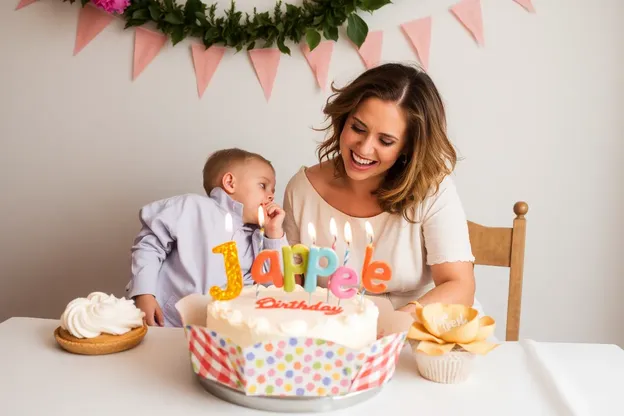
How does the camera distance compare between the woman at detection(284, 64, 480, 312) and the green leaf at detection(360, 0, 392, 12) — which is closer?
the woman at detection(284, 64, 480, 312)

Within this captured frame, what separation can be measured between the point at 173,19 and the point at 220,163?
0.67 metres

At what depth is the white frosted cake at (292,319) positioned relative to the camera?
1049 millimetres

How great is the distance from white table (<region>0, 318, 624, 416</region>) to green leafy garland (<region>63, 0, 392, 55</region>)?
4.49 feet

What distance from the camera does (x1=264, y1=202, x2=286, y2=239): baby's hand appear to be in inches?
74.8

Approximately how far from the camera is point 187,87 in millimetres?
2494

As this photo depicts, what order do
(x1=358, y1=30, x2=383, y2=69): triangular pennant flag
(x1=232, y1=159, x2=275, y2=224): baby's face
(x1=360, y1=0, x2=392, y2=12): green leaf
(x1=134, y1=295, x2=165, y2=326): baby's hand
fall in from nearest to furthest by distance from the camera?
1. (x1=134, y1=295, x2=165, y2=326): baby's hand
2. (x1=232, y1=159, x2=275, y2=224): baby's face
3. (x1=360, y1=0, x2=392, y2=12): green leaf
4. (x1=358, y1=30, x2=383, y2=69): triangular pennant flag

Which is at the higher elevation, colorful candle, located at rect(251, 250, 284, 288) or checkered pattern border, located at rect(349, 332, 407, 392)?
colorful candle, located at rect(251, 250, 284, 288)

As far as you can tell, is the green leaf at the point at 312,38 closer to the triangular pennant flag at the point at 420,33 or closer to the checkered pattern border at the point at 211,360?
the triangular pennant flag at the point at 420,33

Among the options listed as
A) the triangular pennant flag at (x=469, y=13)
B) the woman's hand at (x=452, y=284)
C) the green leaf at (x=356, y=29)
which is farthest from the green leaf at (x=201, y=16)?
the woman's hand at (x=452, y=284)

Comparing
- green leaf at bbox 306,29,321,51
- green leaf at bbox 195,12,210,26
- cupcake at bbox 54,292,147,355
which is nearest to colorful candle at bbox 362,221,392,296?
cupcake at bbox 54,292,147,355

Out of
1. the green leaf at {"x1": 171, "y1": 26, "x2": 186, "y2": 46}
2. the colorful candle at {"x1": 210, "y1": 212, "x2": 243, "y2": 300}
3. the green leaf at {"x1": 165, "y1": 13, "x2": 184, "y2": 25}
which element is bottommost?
the colorful candle at {"x1": 210, "y1": 212, "x2": 243, "y2": 300}

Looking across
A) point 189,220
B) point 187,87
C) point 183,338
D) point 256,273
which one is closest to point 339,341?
point 256,273

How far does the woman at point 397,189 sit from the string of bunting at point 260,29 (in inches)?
22.4

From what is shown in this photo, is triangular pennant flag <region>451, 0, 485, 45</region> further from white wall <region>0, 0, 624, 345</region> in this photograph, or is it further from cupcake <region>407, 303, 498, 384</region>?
cupcake <region>407, 303, 498, 384</region>
